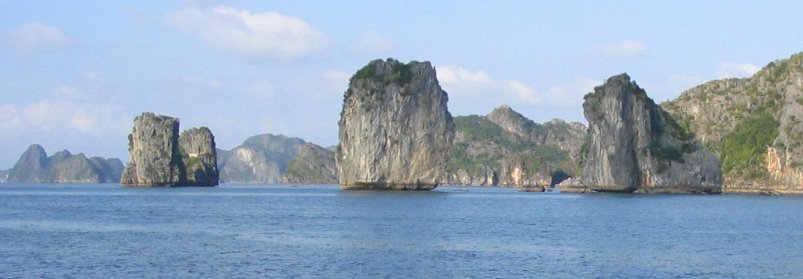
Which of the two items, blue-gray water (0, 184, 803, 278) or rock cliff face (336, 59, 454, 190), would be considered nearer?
blue-gray water (0, 184, 803, 278)

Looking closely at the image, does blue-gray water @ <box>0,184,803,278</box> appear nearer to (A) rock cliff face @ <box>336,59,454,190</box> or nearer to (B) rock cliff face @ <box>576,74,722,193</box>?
(A) rock cliff face @ <box>336,59,454,190</box>

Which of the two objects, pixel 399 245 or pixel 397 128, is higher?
pixel 397 128

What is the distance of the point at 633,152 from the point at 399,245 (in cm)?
12304

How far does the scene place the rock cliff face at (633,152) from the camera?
7077 inches

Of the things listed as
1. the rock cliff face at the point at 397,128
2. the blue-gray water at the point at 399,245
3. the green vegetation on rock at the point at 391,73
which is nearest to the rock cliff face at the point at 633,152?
the rock cliff face at the point at 397,128

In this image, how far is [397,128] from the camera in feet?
575

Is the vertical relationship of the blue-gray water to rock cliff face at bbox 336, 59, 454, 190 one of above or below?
below

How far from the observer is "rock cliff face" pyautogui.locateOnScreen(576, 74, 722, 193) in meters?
180

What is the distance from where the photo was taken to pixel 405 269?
173ft

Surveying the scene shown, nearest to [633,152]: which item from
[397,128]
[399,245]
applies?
[397,128]

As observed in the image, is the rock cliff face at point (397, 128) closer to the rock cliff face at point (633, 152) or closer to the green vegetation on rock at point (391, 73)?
the green vegetation on rock at point (391, 73)

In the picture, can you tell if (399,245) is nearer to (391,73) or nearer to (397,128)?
(397,128)

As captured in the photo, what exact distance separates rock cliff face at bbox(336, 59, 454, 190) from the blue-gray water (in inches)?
2645

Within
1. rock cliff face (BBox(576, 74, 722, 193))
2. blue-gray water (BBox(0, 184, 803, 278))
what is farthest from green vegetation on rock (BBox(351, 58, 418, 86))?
blue-gray water (BBox(0, 184, 803, 278))
